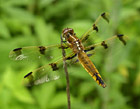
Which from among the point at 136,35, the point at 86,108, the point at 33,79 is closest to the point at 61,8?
the point at 136,35

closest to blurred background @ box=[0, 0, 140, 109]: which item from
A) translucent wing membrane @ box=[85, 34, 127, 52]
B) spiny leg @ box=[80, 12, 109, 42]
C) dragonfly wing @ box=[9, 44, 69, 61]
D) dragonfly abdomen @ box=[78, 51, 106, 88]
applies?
translucent wing membrane @ box=[85, 34, 127, 52]

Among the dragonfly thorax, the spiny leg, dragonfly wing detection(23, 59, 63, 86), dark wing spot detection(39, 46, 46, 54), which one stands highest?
the spiny leg

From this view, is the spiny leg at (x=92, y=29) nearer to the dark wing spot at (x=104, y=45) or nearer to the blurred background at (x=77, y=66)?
the dark wing spot at (x=104, y=45)

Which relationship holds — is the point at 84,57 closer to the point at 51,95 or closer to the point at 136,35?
the point at 51,95

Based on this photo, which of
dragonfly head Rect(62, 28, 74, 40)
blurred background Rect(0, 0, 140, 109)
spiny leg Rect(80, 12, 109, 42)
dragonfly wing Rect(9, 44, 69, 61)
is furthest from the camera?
blurred background Rect(0, 0, 140, 109)

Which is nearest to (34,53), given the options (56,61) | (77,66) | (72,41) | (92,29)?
(56,61)

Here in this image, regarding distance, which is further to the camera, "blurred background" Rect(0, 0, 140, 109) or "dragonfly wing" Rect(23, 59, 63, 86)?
"blurred background" Rect(0, 0, 140, 109)

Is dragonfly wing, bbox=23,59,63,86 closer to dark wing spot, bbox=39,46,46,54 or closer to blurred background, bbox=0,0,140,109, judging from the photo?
dark wing spot, bbox=39,46,46,54

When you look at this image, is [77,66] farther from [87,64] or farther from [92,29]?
[87,64]

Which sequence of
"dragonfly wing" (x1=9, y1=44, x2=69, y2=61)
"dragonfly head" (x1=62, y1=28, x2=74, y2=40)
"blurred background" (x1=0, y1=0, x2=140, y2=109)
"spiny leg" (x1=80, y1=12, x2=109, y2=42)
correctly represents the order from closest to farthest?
1. "dragonfly head" (x1=62, y1=28, x2=74, y2=40)
2. "dragonfly wing" (x1=9, y1=44, x2=69, y2=61)
3. "spiny leg" (x1=80, y1=12, x2=109, y2=42)
4. "blurred background" (x1=0, y1=0, x2=140, y2=109)
